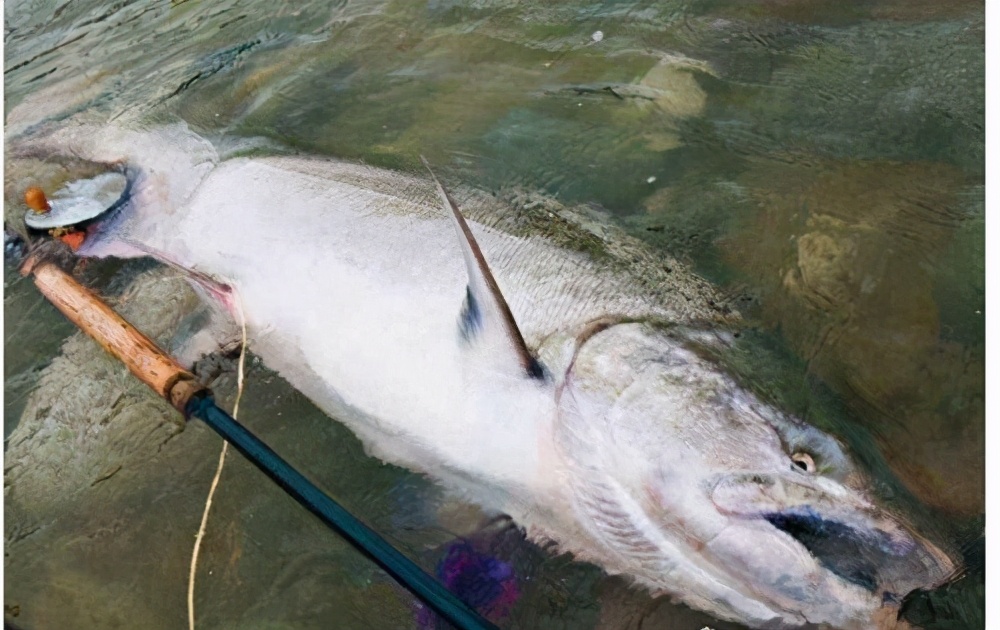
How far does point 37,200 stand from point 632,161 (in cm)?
303

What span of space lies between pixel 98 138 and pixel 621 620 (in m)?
3.77

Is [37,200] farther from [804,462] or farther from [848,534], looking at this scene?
[848,534]

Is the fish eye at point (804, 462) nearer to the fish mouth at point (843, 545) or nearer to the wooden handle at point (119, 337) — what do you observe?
the fish mouth at point (843, 545)

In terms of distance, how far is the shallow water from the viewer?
2.54 m

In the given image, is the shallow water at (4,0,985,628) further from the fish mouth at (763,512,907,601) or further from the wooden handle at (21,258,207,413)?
the wooden handle at (21,258,207,413)

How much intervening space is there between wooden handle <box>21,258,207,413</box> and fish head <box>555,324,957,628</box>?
147 cm

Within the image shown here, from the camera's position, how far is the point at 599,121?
13.0 feet

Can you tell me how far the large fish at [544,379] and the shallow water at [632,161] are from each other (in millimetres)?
152

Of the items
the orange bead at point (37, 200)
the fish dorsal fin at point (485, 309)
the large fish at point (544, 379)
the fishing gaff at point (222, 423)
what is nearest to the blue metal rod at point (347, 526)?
the fishing gaff at point (222, 423)

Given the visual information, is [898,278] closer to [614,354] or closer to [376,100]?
[614,354]

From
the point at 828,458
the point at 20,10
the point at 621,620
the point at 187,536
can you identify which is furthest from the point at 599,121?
the point at 20,10

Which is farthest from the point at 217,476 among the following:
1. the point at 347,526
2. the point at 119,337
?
the point at 347,526

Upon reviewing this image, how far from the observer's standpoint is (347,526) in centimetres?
233

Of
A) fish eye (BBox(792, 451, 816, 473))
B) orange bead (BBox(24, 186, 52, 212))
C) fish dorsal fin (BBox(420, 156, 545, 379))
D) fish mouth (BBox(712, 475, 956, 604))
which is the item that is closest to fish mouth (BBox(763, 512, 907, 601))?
fish mouth (BBox(712, 475, 956, 604))
